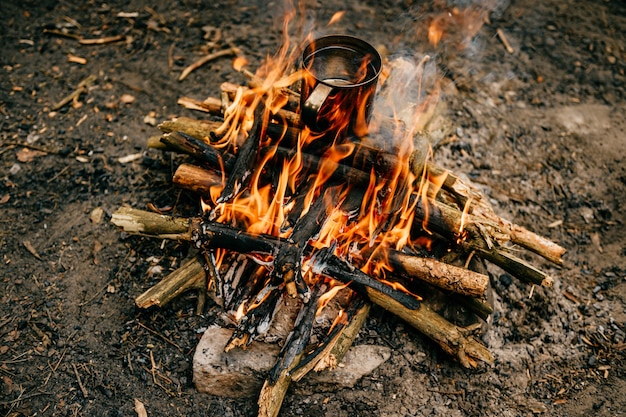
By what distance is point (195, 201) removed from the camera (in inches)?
142

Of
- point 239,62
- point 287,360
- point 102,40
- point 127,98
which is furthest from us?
point 102,40

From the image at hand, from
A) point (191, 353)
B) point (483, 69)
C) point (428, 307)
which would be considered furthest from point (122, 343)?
point (483, 69)

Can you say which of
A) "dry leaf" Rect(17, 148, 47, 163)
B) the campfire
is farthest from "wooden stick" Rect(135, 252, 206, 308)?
"dry leaf" Rect(17, 148, 47, 163)

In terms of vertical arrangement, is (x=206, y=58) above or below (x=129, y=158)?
above

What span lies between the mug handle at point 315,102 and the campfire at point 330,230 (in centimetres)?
13

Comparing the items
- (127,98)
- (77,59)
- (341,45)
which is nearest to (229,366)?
(341,45)

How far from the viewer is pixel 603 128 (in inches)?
184

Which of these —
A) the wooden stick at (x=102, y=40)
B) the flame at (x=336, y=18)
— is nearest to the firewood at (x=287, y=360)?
the flame at (x=336, y=18)

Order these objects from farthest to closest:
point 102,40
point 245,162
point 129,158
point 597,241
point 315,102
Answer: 1. point 102,40
2. point 129,158
3. point 597,241
4. point 245,162
5. point 315,102

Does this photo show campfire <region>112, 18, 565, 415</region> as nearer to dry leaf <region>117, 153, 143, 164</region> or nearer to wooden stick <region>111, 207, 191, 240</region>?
wooden stick <region>111, 207, 191, 240</region>

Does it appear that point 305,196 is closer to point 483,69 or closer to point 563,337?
point 563,337

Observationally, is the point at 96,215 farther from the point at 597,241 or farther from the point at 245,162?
the point at 597,241

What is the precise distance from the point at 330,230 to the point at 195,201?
48.6 inches

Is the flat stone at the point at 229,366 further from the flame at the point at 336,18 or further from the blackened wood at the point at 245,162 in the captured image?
the flame at the point at 336,18
